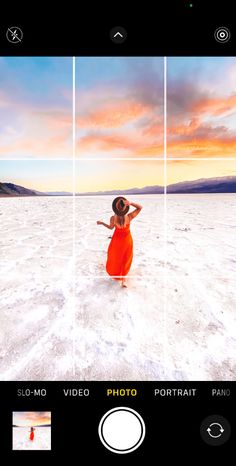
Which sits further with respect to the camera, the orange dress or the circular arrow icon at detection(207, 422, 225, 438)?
the orange dress

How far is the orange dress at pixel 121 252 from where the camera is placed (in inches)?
108

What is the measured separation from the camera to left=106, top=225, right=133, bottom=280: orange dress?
2.75 meters

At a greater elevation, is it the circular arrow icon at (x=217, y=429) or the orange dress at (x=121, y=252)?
the orange dress at (x=121, y=252)

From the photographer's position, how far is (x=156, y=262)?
132 inches

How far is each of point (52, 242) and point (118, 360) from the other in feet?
11.4

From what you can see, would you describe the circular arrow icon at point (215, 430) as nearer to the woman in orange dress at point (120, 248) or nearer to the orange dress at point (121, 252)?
the woman in orange dress at point (120, 248)

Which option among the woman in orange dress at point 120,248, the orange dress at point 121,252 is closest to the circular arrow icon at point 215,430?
the woman in orange dress at point 120,248

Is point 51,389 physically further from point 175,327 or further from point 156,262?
point 156,262

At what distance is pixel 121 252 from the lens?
278cm
